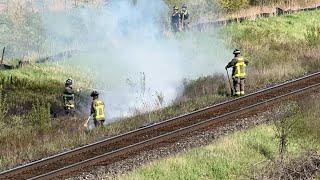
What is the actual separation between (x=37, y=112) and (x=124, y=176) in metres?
4.72

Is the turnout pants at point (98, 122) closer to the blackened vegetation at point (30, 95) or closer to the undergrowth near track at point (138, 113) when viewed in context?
the undergrowth near track at point (138, 113)

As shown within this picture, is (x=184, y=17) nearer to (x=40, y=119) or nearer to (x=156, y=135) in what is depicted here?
(x=40, y=119)

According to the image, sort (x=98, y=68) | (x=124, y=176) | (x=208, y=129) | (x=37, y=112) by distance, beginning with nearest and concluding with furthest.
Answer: (x=124, y=176), (x=208, y=129), (x=37, y=112), (x=98, y=68)

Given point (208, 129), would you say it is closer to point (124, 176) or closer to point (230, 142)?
point (230, 142)

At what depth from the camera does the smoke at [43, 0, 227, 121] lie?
809 inches

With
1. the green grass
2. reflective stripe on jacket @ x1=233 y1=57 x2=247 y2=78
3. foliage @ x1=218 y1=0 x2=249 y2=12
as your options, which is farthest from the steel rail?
foliage @ x1=218 y1=0 x2=249 y2=12

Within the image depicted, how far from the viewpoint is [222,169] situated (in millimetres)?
12391

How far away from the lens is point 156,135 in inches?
567

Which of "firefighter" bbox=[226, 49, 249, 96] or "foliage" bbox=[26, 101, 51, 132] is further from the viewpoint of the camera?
"firefighter" bbox=[226, 49, 249, 96]

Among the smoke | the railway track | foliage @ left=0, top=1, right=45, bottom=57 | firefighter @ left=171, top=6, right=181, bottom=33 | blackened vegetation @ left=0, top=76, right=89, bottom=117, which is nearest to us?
the railway track

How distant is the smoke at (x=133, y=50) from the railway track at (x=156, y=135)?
2445 millimetres

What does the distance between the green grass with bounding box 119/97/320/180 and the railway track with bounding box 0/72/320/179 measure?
104 centimetres

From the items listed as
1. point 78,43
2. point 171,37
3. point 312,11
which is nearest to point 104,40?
point 78,43

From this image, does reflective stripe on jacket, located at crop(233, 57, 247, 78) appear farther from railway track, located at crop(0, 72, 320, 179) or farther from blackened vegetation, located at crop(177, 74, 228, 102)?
blackened vegetation, located at crop(177, 74, 228, 102)
